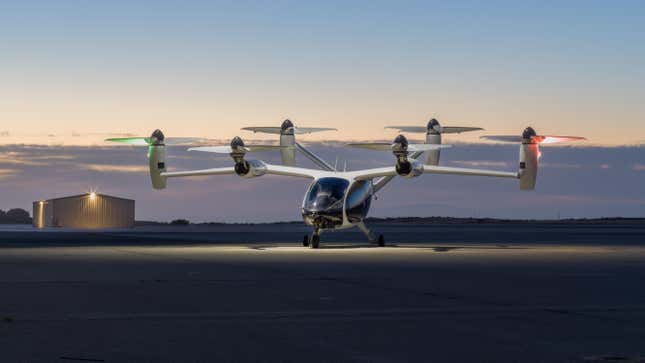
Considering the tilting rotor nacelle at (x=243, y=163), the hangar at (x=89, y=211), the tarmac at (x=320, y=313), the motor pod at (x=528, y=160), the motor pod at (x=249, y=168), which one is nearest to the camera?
the tarmac at (x=320, y=313)

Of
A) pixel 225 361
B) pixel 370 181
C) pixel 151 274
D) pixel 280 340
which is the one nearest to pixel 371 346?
pixel 280 340

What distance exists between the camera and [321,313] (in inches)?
612

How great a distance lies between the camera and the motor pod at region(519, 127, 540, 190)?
47.5 m

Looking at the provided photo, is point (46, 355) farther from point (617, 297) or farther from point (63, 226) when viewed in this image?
point (63, 226)

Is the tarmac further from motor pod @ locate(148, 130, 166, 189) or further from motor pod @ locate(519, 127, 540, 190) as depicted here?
motor pod @ locate(148, 130, 166, 189)

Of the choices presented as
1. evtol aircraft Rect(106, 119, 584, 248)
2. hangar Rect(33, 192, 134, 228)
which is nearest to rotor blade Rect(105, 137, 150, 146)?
evtol aircraft Rect(106, 119, 584, 248)

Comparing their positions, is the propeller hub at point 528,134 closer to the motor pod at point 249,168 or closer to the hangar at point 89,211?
the motor pod at point 249,168

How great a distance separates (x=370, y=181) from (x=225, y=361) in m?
36.9

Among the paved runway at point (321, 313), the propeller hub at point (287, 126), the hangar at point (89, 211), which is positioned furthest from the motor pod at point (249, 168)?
the hangar at point (89, 211)

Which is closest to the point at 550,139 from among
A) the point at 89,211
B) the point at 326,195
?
the point at 326,195

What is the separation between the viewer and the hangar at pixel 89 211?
102 meters

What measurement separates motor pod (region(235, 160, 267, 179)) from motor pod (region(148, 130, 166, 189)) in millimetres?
7480

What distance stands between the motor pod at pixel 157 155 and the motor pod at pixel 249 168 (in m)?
7.48

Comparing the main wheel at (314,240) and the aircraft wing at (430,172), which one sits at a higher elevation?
the aircraft wing at (430,172)
